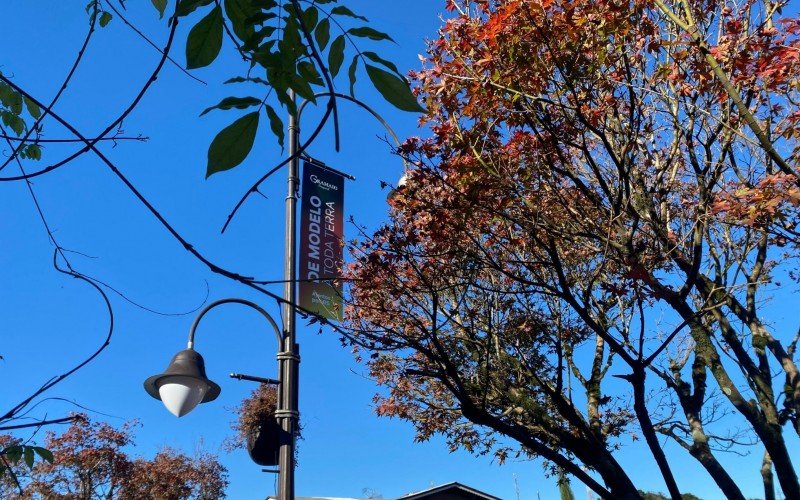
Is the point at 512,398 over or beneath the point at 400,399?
beneath

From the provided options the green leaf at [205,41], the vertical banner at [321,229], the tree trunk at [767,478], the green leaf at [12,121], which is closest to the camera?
the green leaf at [205,41]

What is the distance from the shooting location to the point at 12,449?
2299 mm

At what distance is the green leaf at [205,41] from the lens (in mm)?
1384

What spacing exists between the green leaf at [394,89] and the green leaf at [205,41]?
0.32m

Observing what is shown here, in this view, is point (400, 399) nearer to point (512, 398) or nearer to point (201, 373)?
point (512, 398)

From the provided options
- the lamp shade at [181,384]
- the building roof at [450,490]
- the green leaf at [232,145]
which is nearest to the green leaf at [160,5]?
the green leaf at [232,145]

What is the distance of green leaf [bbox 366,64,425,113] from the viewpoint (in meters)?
1.37

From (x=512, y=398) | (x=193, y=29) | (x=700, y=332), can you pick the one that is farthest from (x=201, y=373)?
(x=700, y=332)

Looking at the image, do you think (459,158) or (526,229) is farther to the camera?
(526,229)

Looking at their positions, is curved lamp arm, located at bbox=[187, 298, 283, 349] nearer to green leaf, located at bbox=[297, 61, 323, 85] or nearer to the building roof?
green leaf, located at bbox=[297, 61, 323, 85]

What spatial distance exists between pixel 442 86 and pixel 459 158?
0.72 meters

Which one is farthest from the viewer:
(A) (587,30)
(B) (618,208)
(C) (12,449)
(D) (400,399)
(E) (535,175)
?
(D) (400,399)

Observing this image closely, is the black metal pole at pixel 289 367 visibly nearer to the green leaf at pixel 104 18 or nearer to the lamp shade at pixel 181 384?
the lamp shade at pixel 181 384

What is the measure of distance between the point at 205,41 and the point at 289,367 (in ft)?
16.3
